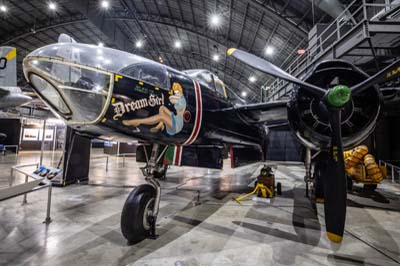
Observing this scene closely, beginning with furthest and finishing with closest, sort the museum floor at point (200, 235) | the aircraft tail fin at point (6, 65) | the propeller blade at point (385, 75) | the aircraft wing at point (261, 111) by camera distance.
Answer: the aircraft tail fin at point (6, 65), the aircraft wing at point (261, 111), the propeller blade at point (385, 75), the museum floor at point (200, 235)

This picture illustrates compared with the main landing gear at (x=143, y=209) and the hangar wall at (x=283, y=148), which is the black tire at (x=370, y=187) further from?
the main landing gear at (x=143, y=209)

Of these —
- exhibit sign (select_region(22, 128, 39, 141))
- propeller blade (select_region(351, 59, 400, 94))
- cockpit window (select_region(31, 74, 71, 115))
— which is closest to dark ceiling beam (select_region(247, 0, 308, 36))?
propeller blade (select_region(351, 59, 400, 94))

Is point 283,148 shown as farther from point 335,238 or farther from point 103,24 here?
point 103,24

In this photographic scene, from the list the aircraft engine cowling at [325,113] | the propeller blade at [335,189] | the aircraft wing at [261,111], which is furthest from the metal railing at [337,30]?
the propeller blade at [335,189]

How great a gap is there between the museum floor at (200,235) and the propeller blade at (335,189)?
591 mm

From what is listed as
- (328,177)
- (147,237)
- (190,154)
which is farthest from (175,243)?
(328,177)

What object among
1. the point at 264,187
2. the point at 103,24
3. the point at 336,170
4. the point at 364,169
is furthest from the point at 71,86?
the point at 103,24

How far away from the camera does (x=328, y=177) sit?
304 cm

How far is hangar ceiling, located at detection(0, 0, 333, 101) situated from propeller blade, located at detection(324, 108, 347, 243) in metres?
10.3

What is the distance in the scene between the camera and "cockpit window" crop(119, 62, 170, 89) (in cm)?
273

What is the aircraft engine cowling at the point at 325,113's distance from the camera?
155 inches

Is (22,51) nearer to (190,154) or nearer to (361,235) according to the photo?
(190,154)

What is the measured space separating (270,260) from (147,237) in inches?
77.3

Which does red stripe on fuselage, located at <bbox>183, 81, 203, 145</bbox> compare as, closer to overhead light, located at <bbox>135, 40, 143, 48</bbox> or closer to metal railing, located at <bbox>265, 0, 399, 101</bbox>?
metal railing, located at <bbox>265, 0, 399, 101</bbox>
